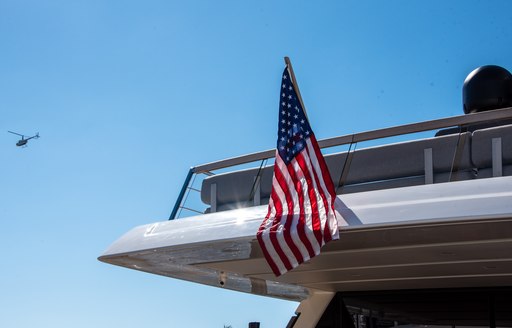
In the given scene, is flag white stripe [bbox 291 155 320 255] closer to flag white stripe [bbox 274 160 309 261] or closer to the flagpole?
flag white stripe [bbox 274 160 309 261]

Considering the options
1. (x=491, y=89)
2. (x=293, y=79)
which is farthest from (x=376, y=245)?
(x=491, y=89)

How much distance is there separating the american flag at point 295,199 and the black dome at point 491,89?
446cm

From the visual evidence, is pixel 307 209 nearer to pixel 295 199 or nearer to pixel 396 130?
pixel 295 199

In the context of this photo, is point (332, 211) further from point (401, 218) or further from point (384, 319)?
point (384, 319)

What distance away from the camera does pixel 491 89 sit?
948 cm

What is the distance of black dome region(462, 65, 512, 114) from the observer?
30.9 feet

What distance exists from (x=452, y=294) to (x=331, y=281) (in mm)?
1161

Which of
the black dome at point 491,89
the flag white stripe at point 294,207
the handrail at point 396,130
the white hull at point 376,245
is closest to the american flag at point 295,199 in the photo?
the flag white stripe at point 294,207

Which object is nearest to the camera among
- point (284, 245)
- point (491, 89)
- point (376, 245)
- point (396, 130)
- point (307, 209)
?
point (284, 245)

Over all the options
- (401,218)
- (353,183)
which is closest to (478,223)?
(401,218)

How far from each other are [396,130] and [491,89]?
13.7 feet

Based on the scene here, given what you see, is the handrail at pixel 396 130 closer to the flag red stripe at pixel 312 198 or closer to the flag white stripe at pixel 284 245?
the flag red stripe at pixel 312 198

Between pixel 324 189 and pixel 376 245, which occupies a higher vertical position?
pixel 324 189

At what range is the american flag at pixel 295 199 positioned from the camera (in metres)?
5.12
